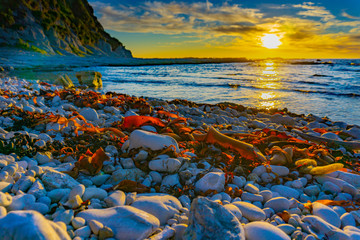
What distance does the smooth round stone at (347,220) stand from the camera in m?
1.87

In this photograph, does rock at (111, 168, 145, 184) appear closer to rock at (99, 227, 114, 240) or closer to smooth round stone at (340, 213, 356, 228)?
rock at (99, 227, 114, 240)

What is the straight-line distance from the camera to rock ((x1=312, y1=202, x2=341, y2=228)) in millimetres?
1838

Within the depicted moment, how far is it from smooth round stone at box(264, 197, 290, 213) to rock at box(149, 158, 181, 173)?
0.88 m

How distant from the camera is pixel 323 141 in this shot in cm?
400

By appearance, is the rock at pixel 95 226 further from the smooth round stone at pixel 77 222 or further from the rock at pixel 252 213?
the rock at pixel 252 213

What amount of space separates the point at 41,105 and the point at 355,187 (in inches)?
223

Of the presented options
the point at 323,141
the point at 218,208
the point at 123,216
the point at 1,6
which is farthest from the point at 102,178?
the point at 1,6

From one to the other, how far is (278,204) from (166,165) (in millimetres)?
1059

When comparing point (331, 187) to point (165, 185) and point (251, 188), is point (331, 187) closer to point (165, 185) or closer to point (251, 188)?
point (251, 188)

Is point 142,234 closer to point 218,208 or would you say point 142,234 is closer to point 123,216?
point 123,216

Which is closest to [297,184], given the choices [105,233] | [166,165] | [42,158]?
[166,165]

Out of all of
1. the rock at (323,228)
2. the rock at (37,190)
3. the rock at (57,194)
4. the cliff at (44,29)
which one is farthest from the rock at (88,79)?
A: the cliff at (44,29)

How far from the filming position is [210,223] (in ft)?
4.63

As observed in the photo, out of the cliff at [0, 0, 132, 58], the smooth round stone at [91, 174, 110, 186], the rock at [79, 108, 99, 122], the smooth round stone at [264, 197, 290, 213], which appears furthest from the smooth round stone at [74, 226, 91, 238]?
the cliff at [0, 0, 132, 58]
